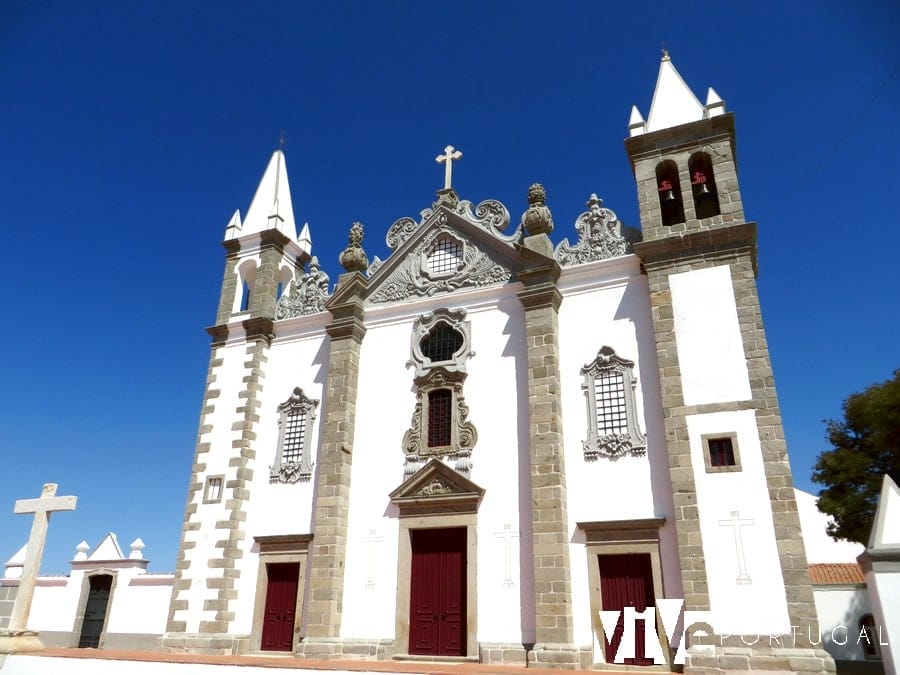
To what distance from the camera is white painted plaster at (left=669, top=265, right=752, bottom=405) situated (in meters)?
11.7

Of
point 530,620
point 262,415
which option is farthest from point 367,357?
point 530,620

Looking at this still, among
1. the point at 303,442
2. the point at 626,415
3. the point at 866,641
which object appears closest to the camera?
the point at 626,415

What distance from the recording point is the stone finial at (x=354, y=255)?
1627 cm

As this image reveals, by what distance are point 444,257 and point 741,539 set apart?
8.78 metres

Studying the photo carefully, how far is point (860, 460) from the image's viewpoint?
58.6 feet

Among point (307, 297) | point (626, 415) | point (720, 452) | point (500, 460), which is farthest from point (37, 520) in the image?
point (720, 452)

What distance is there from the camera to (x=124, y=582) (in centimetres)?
1631

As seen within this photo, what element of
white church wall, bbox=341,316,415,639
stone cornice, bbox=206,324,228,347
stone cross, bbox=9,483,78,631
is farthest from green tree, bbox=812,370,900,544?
stone cross, bbox=9,483,78,631

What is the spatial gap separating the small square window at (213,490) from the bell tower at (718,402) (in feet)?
33.2

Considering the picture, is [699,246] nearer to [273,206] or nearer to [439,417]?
[439,417]

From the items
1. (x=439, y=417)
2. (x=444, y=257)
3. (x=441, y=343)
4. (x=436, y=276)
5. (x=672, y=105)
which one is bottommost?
(x=439, y=417)

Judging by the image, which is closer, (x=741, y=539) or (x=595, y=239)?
(x=741, y=539)

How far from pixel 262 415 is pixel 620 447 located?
342 inches

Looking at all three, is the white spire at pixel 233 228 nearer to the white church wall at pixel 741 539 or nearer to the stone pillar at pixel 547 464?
the stone pillar at pixel 547 464
